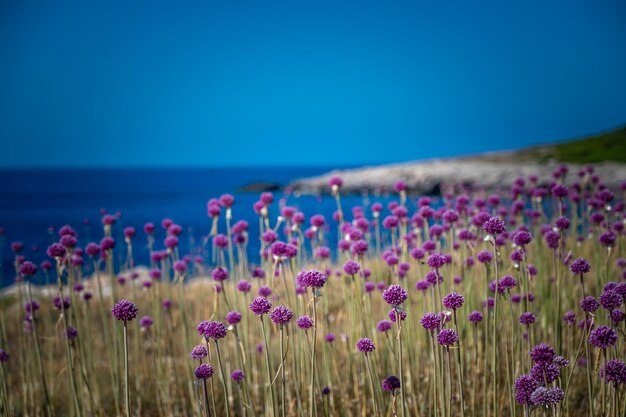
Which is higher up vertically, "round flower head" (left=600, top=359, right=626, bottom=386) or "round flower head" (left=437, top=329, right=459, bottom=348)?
"round flower head" (left=437, top=329, right=459, bottom=348)

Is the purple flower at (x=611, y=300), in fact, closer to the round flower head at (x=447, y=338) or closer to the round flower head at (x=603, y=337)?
the round flower head at (x=603, y=337)

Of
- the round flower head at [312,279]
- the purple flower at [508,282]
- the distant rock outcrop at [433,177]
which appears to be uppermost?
the distant rock outcrop at [433,177]

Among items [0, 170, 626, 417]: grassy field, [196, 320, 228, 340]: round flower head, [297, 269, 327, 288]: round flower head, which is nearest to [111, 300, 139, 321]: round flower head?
[0, 170, 626, 417]: grassy field

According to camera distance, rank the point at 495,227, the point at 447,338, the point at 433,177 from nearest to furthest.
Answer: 1. the point at 447,338
2. the point at 495,227
3. the point at 433,177

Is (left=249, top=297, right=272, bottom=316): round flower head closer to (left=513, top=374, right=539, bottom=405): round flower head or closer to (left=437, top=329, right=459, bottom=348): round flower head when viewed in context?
(left=437, top=329, right=459, bottom=348): round flower head

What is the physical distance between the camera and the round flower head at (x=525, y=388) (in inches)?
69.6

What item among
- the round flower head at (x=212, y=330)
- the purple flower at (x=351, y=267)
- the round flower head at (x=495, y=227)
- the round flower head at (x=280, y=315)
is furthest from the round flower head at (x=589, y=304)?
the round flower head at (x=212, y=330)

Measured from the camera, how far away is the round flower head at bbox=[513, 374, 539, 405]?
177 centimetres

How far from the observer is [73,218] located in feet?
113

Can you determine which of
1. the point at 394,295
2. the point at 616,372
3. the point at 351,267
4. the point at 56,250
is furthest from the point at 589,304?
the point at 56,250

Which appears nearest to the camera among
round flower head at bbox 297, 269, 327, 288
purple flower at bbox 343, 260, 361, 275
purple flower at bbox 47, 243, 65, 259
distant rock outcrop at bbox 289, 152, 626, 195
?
round flower head at bbox 297, 269, 327, 288

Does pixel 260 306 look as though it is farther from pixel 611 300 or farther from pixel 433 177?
pixel 433 177

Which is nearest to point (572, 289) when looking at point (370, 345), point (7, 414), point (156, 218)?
point (370, 345)

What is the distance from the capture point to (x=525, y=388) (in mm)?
1785
